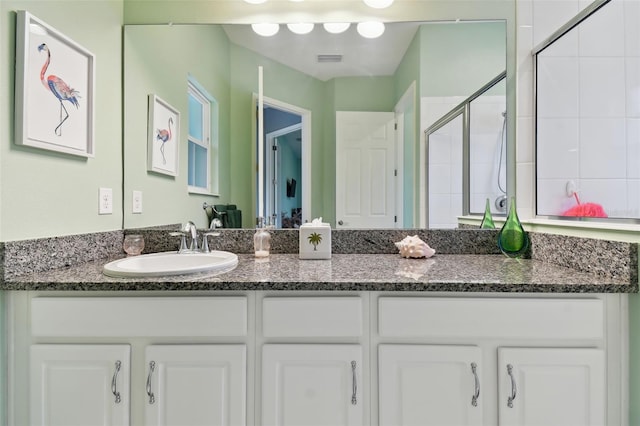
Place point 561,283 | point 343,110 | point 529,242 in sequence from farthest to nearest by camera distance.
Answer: point 343,110
point 529,242
point 561,283

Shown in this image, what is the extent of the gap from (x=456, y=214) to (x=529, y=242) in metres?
0.32

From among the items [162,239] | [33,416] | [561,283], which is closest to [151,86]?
[162,239]

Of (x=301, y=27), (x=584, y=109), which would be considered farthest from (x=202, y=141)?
(x=584, y=109)

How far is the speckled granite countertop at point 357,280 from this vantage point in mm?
947

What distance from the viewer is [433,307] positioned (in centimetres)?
97

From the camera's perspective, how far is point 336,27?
1569mm

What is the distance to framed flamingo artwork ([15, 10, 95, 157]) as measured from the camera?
1.00 metres

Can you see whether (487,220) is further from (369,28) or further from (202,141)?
(202,141)

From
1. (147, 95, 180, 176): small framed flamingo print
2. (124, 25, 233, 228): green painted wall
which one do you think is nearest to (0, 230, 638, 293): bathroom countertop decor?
(124, 25, 233, 228): green painted wall

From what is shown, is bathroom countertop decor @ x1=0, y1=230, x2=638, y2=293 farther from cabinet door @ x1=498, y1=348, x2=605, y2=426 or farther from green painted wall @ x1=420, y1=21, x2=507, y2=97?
green painted wall @ x1=420, y1=21, x2=507, y2=97

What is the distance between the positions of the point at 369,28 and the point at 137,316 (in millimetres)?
1533

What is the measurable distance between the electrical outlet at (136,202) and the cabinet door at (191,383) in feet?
2.67

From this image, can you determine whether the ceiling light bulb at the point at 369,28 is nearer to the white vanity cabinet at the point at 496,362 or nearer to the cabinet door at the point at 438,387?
the white vanity cabinet at the point at 496,362

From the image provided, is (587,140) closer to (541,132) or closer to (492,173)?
(541,132)
